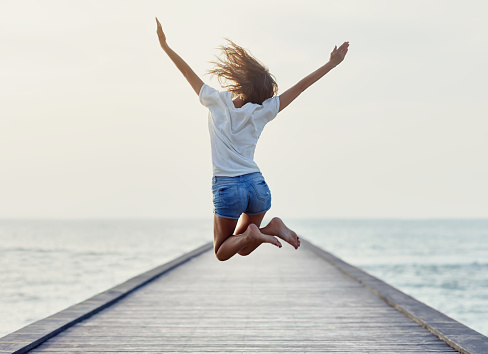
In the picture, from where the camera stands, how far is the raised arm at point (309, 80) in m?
3.61

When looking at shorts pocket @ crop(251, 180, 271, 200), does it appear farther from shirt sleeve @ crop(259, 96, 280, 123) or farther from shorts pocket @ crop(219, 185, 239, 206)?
shirt sleeve @ crop(259, 96, 280, 123)

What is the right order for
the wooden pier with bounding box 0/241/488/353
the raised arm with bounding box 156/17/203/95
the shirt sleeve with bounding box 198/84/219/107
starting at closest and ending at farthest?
the shirt sleeve with bounding box 198/84/219/107, the raised arm with bounding box 156/17/203/95, the wooden pier with bounding box 0/241/488/353

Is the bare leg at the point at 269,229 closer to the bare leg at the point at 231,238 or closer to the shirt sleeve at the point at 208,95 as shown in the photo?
the bare leg at the point at 231,238

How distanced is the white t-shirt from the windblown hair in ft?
0.29

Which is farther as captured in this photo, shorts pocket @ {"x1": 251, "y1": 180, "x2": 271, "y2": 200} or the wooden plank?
the wooden plank

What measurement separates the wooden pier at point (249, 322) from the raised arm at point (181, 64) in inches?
78.5

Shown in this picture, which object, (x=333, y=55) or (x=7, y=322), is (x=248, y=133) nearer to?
(x=333, y=55)

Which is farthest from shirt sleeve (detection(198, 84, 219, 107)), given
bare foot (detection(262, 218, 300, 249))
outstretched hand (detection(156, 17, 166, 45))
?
bare foot (detection(262, 218, 300, 249))

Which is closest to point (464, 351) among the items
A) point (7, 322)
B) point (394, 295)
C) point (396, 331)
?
point (396, 331)

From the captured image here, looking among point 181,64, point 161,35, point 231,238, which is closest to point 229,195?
point 231,238

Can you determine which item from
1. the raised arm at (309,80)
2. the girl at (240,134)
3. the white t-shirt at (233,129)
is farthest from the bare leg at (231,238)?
the raised arm at (309,80)

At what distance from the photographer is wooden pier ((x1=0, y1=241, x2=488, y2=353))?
4.44m

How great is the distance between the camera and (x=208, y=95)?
3.53 m

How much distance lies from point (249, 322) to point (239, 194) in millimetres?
2390
